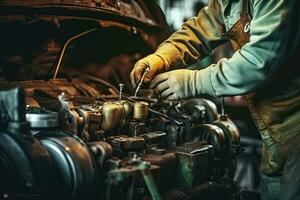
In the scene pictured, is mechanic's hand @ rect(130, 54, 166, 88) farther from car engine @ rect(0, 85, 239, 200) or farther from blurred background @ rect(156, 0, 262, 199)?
blurred background @ rect(156, 0, 262, 199)

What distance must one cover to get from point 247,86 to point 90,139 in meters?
0.80

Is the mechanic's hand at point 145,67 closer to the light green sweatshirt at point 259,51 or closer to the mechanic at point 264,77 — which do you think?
the mechanic at point 264,77

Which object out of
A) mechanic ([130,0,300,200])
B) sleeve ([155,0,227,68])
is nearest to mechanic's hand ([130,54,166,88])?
mechanic ([130,0,300,200])

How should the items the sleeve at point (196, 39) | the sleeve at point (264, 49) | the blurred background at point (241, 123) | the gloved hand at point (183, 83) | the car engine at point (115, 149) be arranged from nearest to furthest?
the car engine at point (115, 149), the sleeve at point (264, 49), the gloved hand at point (183, 83), the sleeve at point (196, 39), the blurred background at point (241, 123)

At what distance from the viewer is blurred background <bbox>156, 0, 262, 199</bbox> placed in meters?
5.02

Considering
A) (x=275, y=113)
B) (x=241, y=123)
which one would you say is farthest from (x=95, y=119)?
(x=241, y=123)

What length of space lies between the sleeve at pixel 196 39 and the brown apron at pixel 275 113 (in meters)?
0.33

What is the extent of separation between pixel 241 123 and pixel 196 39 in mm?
2973

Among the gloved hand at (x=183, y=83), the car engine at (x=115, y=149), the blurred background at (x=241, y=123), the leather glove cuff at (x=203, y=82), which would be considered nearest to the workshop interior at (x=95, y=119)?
the car engine at (x=115, y=149)

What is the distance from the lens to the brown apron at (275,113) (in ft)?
7.18

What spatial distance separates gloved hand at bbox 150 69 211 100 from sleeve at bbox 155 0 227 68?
1.08ft

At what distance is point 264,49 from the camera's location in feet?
6.59

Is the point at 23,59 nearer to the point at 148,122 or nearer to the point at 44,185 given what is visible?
the point at 148,122

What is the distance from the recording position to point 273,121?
2270mm
